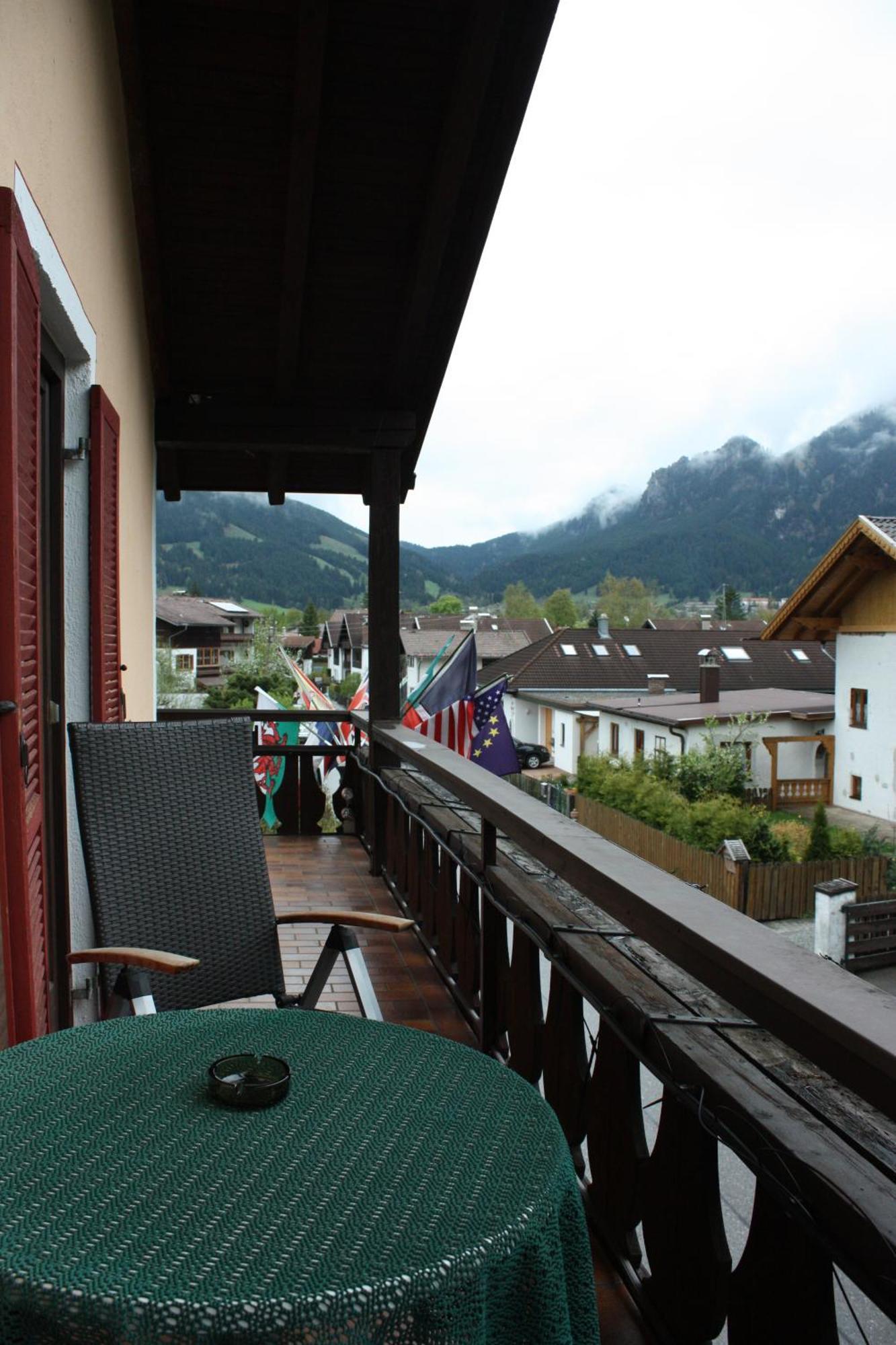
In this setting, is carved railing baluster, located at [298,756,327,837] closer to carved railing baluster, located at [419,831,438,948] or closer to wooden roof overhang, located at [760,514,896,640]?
carved railing baluster, located at [419,831,438,948]

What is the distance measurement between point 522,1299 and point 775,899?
707 inches

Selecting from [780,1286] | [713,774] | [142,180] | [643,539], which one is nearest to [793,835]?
[713,774]

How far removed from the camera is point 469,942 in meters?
2.98

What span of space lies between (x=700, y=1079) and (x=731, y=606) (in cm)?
5631

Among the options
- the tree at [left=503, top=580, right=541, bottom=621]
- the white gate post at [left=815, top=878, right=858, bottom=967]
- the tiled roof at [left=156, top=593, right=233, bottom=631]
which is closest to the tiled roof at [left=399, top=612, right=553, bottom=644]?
the tiled roof at [left=156, top=593, right=233, bottom=631]

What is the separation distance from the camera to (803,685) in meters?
43.1

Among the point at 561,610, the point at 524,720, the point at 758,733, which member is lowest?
the point at 524,720

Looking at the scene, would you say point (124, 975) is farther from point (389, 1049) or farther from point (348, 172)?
point (348, 172)

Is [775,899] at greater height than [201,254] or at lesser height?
lesser

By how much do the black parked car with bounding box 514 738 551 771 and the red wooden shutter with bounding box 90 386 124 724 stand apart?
112 ft

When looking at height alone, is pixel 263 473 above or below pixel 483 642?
above

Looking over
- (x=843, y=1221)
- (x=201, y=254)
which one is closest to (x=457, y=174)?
(x=201, y=254)

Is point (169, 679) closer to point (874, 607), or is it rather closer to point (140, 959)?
point (874, 607)

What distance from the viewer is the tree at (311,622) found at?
72500 mm
